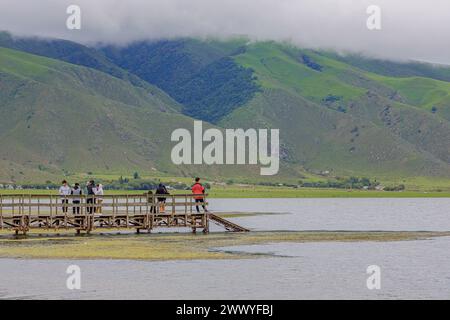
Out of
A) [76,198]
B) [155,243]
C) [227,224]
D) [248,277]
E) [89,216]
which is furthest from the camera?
[227,224]

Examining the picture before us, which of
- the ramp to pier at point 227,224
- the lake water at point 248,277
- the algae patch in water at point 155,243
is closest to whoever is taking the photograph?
the lake water at point 248,277

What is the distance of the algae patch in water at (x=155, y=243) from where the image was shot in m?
60.8

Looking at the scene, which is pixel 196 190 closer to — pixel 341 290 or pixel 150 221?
pixel 150 221

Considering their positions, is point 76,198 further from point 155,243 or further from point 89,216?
point 155,243

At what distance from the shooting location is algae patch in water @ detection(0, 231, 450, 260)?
200 ft

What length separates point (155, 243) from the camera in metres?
68.1

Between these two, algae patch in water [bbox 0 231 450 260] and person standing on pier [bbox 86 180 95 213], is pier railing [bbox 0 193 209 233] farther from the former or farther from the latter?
algae patch in water [bbox 0 231 450 260]

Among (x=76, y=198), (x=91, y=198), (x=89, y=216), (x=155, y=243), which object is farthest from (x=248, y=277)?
(x=76, y=198)

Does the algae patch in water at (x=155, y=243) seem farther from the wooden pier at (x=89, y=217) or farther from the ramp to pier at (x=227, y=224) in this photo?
the ramp to pier at (x=227, y=224)

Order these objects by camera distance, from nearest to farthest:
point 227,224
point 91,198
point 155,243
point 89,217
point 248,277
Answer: point 248,277
point 155,243
point 89,217
point 91,198
point 227,224

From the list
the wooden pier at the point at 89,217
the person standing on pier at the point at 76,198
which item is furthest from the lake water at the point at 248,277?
the person standing on pier at the point at 76,198

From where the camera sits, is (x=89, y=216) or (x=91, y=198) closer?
(x=89, y=216)

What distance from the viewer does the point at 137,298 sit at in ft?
150
